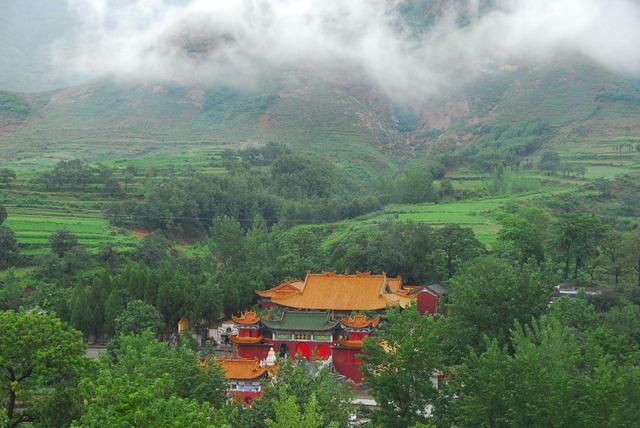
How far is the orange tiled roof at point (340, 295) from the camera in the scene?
38.3m

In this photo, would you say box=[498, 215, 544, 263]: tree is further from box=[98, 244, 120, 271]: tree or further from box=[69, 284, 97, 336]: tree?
box=[98, 244, 120, 271]: tree

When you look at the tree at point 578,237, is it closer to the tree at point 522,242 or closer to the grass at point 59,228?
the tree at point 522,242

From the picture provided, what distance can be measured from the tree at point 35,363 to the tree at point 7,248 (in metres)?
33.4

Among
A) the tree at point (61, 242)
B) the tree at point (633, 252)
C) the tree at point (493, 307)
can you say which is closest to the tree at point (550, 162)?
the tree at point (633, 252)

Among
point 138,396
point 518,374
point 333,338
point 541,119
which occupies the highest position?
point 541,119

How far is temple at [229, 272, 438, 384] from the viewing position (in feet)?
112

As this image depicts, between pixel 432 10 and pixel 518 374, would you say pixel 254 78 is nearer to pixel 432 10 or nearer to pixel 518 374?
pixel 432 10

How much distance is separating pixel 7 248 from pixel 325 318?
76.8 feet

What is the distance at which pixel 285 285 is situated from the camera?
41.2 metres

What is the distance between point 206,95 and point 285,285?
76.5 m

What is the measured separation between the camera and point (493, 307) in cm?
2870

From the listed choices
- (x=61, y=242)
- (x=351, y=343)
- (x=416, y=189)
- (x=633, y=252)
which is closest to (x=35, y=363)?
(x=351, y=343)

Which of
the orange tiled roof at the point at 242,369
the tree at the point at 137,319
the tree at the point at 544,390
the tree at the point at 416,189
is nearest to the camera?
the tree at the point at 544,390

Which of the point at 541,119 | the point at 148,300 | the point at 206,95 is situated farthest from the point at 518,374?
the point at 206,95
